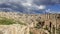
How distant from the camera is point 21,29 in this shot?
25.2 metres

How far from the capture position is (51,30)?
33156 mm

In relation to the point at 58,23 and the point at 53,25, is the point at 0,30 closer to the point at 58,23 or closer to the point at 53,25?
the point at 53,25

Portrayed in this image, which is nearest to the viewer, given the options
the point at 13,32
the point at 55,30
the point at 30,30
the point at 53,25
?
the point at 13,32

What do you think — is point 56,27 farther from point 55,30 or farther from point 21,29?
point 21,29

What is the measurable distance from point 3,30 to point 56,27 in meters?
14.6

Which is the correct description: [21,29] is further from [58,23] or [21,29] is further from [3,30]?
[58,23]

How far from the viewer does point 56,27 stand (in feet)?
114

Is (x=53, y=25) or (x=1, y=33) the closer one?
(x=1, y=33)

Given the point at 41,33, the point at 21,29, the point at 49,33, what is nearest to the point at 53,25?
the point at 49,33

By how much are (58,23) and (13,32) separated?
15000 mm

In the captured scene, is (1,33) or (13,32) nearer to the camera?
(1,33)

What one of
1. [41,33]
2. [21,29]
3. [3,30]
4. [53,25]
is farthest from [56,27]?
[3,30]

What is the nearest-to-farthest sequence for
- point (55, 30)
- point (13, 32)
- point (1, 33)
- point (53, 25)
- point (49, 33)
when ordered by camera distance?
point (1, 33) → point (13, 32) → point (49, 33) → point (55, 30) → point (53, 25)

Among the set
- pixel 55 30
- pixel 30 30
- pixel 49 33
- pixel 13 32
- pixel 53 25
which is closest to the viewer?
pixel 13 32
